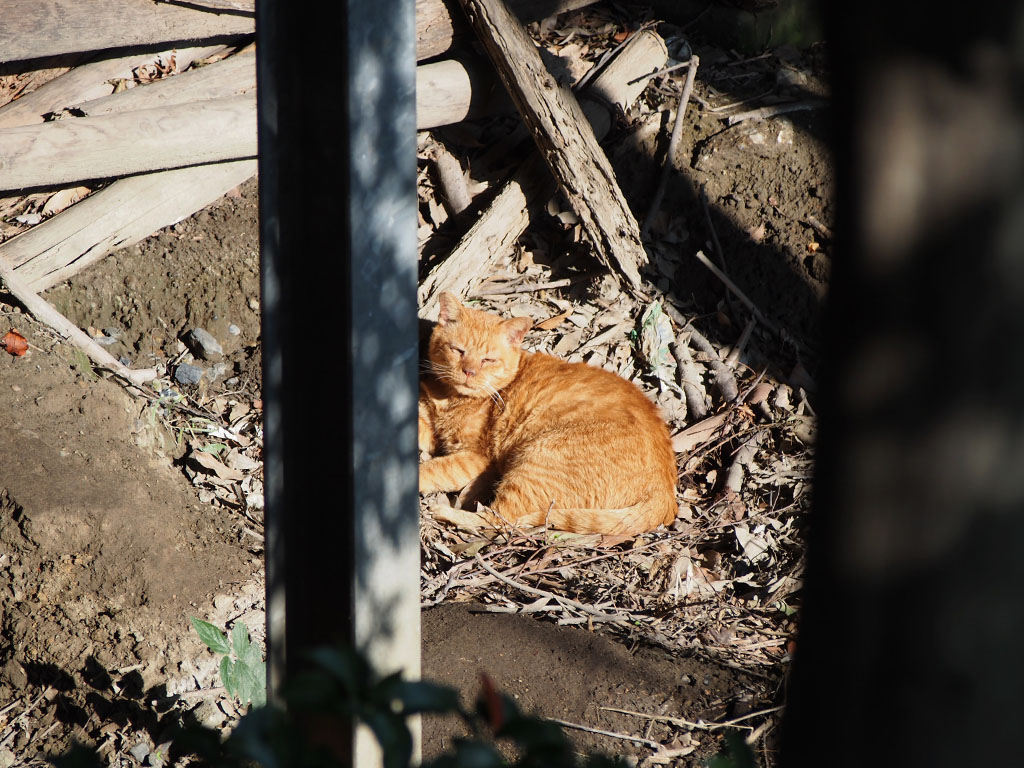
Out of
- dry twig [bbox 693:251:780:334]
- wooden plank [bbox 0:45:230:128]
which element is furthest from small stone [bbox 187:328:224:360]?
dry twig [bbox 693:251:780:334]

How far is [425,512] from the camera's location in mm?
4648

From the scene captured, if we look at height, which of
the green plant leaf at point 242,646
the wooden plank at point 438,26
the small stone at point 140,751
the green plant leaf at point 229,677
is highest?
the wooden plank at point 438,26

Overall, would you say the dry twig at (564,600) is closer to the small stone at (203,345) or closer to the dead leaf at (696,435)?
the dead leaf at (696,435)

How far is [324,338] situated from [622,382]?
3.42 metres

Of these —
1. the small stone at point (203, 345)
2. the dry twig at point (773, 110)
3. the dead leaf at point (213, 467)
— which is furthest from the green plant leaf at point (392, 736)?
the dry twig at point (773, 110)

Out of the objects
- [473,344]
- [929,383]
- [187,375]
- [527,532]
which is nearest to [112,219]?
[187,375]

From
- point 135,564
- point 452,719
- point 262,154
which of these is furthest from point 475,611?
point 262,154

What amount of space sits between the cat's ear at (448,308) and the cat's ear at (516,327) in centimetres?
29

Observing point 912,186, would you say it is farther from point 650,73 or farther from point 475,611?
point 650,73

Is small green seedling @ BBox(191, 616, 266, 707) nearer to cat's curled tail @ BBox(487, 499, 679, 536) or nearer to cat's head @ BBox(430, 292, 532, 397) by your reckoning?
cat's curled tail @ BBox(487, 499, 679, 536)

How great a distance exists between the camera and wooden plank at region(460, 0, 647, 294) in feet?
17.0

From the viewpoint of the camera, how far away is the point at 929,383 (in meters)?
0.88

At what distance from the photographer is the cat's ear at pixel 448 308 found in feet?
16.4

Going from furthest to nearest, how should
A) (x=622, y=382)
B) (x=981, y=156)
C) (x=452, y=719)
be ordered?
1. (x=622, y=382)
2. (x=452, y=719)
3. (x=981, y=156)
